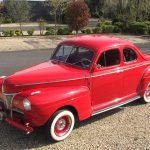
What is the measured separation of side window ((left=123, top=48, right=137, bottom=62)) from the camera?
7.43 meters

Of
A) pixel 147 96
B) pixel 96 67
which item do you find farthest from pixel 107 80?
pixel 147 96

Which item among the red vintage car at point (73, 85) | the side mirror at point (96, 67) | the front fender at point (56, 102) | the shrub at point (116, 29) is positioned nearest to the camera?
the front fender at point (56, 102)

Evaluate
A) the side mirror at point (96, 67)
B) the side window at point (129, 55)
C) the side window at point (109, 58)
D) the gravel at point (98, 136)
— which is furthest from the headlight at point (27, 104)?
the side window at point (129, 55)

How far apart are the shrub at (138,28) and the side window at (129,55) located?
2097 centimetres

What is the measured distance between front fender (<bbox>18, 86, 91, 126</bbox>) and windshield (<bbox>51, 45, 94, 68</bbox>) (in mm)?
668

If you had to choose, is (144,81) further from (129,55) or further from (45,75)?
(45,75)

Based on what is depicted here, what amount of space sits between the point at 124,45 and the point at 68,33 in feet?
59.8

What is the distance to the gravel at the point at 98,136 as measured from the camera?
594 cm

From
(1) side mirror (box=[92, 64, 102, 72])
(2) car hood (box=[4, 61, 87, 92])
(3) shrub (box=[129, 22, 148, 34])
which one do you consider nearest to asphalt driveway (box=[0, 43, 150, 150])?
(2) car hood (box=[4, 61, 87, 92])

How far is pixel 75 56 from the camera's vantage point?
22.9 ft

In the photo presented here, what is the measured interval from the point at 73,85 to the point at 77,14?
1866cm

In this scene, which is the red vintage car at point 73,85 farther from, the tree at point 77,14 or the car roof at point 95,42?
the tree at point 77,14

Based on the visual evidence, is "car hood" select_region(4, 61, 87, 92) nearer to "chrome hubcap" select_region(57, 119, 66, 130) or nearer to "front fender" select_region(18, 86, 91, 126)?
"front fender" select_region(18, 86, 91, 126)

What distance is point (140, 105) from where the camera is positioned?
8.20 metres
